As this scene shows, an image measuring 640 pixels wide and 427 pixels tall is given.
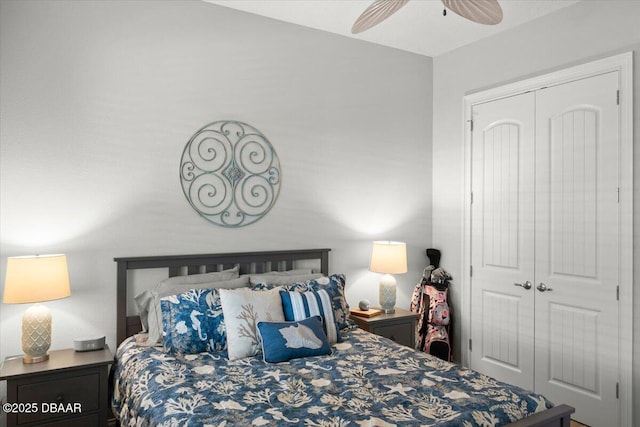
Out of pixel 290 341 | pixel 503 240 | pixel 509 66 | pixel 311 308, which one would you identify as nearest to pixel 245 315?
pixel 290 341

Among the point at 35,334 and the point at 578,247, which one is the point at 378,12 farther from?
the point at 35,334

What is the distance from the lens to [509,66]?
140 inches

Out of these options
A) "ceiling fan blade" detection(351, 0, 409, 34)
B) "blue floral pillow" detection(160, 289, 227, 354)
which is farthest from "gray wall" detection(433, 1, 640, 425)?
"blue floral pillow" detection(160, 289, 227, 354)

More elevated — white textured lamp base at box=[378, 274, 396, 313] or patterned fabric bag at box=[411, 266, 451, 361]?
white textured lamp base at box=[378, 274, 396, 313]

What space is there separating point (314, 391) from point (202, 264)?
1376mm

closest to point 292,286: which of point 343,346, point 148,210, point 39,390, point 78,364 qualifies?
point 343,346

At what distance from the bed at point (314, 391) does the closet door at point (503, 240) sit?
132 cm

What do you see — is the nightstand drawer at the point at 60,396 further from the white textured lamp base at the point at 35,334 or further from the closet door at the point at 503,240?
the closet door at the point at 503,240

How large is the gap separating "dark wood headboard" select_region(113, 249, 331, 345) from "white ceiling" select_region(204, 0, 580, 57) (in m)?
1.77

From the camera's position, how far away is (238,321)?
2.47 m

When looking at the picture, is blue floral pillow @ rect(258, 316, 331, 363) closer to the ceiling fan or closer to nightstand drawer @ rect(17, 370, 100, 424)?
nightstand drawer @ rect(17, 370, 100, 424)

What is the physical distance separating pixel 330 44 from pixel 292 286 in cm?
203

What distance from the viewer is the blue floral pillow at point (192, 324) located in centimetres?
245

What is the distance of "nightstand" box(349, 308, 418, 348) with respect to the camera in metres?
3.34
